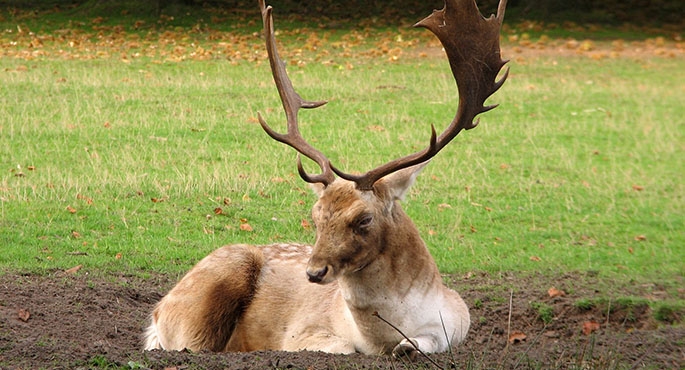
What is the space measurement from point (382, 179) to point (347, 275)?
2.09 ft

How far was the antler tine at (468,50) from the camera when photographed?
6617mm

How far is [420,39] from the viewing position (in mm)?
25750

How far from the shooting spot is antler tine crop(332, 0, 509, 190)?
261 inches

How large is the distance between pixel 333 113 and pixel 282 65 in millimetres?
8900

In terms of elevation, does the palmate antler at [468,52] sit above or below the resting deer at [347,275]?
above

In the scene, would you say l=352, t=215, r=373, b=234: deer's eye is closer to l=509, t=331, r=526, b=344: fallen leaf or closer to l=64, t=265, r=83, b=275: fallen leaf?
l=509, t=331, r=526, b=344: fallen leaf

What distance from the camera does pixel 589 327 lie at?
7.52m

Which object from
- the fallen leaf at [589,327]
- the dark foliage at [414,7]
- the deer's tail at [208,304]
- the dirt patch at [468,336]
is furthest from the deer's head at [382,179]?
the dark foliage at [414,7]

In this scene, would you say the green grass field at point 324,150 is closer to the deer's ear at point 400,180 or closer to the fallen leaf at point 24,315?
the fallen leaf at point 24,315

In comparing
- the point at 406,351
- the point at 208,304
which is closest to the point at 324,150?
the point at 208,304

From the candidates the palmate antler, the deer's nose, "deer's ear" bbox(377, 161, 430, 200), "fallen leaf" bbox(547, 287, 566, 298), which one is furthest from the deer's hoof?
"fallen leaf" bbox(547, 287, 566, 298)

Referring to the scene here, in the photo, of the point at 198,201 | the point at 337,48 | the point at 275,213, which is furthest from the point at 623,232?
the point at 337,48

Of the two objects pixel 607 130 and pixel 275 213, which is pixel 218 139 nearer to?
pixel 275 213

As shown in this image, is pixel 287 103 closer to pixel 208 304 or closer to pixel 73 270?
pixel 208 304
